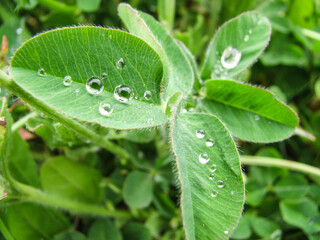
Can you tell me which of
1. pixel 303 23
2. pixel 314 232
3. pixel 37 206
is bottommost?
pixel 314 232

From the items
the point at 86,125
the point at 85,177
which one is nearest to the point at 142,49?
the point at 86,125

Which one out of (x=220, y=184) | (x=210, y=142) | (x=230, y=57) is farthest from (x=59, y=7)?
(x=220, y=184)

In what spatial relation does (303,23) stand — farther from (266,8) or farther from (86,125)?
(86,125)

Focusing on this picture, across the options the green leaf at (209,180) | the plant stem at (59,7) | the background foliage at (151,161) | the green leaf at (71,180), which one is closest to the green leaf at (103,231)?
the background foliage at (151,161)

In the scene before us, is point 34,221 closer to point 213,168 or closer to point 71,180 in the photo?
point 71,180

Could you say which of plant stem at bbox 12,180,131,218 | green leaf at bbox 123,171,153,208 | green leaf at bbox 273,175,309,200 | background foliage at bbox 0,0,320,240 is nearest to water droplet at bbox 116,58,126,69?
background foliage at bbox 0,0,320,240

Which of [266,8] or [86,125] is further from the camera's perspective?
[266,8]

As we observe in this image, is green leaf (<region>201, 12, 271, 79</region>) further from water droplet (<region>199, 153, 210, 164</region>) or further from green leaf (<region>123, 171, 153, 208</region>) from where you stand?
green leaf (<region>123, 171, 153, 208</region>)
